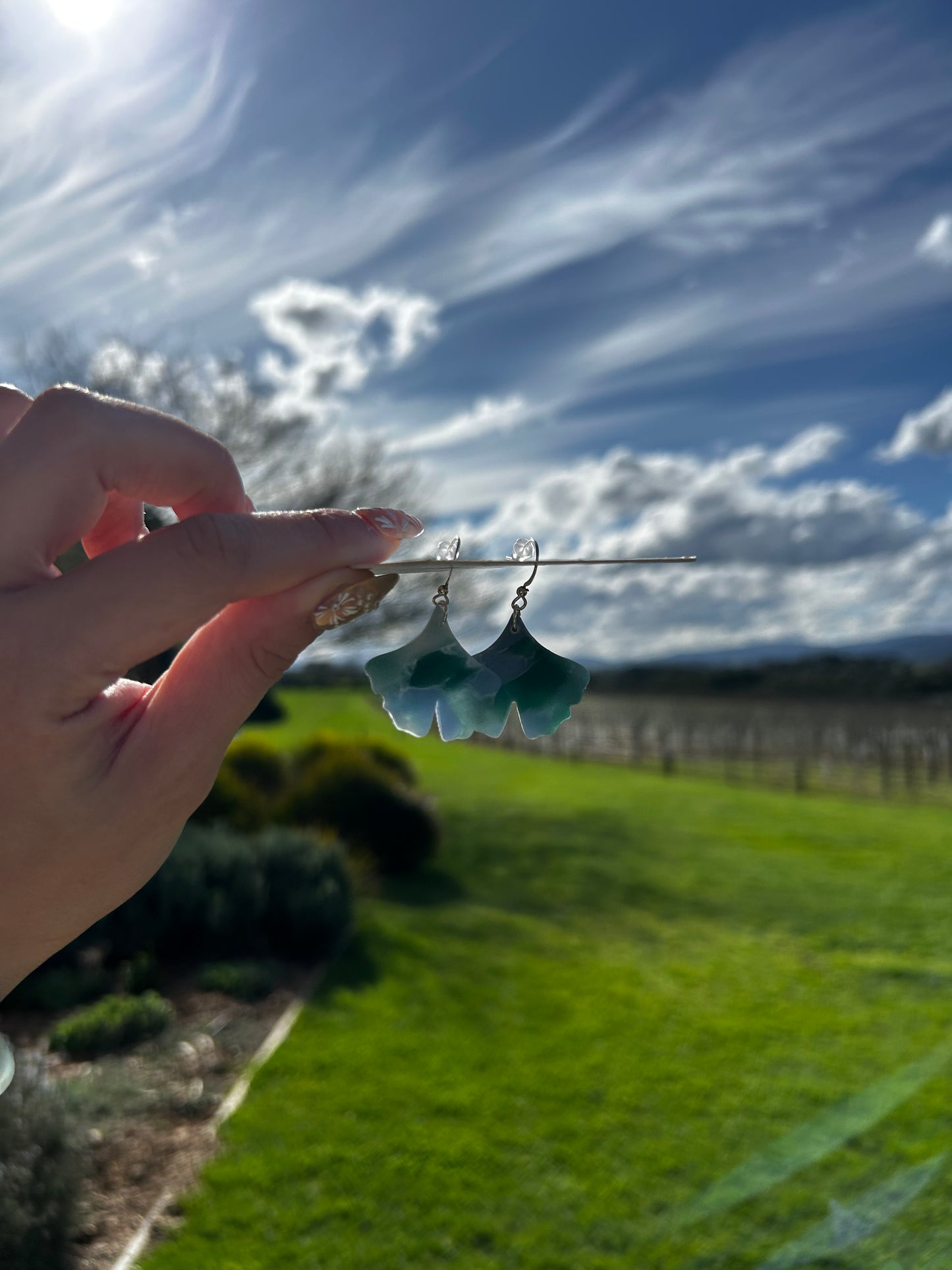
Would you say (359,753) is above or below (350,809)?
above

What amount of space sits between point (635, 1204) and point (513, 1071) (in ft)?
5.02

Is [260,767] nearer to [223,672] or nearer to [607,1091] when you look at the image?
[607,1091]

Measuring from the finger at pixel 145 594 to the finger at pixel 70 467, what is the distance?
66 millimetres

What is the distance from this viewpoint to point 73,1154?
404cm

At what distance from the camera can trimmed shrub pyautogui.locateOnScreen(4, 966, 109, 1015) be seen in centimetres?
654

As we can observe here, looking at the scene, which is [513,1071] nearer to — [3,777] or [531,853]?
[3,777]

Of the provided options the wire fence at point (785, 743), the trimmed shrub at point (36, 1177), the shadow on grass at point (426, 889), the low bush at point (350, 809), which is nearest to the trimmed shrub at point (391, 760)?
the low bush at point (350, 809)

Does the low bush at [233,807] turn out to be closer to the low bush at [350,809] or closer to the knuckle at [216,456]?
the low bush at [350,809]

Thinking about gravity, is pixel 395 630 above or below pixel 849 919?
above

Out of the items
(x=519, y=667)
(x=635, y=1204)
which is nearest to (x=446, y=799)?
(x=635, y=1204)

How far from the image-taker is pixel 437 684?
154cm

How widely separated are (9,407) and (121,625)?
47 centimetres

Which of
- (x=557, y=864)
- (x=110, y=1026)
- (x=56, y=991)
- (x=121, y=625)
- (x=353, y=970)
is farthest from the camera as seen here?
(x=557, y=864)

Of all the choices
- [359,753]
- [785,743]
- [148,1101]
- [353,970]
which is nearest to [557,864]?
[359,753]
